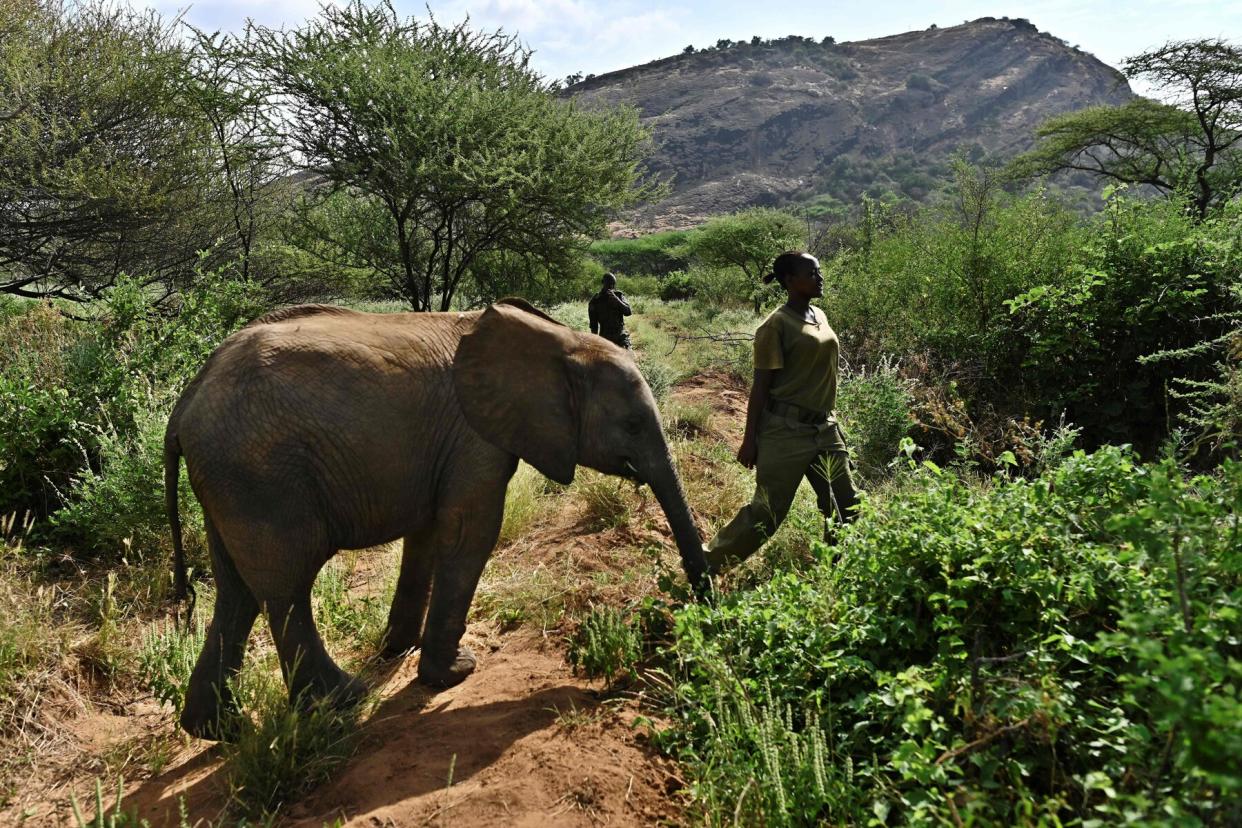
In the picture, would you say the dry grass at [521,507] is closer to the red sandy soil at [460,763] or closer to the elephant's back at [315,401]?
the red sandy soil at [460,763]

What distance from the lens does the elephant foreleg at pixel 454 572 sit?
3.92 metres

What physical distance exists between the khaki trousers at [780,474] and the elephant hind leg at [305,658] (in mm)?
2160

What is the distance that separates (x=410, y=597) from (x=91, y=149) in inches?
440

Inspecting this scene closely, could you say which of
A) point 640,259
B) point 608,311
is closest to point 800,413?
point 608,311

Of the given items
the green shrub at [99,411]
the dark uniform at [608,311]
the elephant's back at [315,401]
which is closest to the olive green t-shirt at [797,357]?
the elephant's back at [315,401]

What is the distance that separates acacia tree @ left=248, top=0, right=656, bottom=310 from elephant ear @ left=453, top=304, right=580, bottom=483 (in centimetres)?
923

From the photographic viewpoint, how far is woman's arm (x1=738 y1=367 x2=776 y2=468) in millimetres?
4523

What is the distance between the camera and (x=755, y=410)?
4578 millimetres

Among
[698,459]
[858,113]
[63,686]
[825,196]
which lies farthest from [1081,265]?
[858,113]

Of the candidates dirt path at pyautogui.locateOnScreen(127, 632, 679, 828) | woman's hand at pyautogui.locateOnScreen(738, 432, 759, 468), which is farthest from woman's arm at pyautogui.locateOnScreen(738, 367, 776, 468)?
dirt path at pyautogui.locateOnScreen(127, 632, 679, 828)

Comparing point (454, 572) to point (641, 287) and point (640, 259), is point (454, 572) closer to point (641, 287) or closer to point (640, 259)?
point (641, 287)

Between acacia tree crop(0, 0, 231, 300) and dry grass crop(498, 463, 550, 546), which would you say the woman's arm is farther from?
acacia tree crop(0, 0, 231, 300)

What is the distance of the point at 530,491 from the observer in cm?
690

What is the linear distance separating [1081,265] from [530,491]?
6.41 metres
